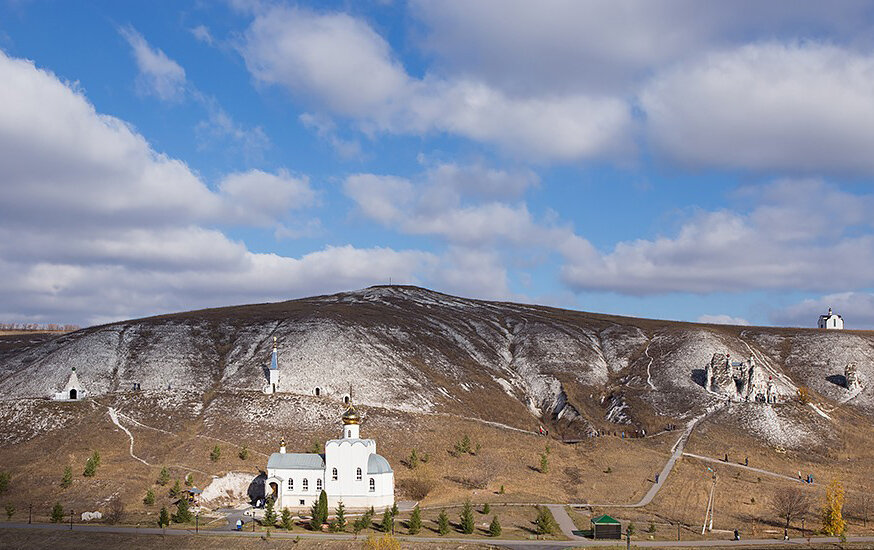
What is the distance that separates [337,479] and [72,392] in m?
53.1

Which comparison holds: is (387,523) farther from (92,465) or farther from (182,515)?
(92,465)

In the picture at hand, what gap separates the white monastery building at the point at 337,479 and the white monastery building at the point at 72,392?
46087mm

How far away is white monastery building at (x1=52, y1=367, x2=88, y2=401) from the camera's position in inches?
4291

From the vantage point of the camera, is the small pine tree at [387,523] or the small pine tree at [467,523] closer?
the small pine tree at [387,523]

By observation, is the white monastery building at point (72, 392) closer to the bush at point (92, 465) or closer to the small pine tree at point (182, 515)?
the bush at point (92, 465)

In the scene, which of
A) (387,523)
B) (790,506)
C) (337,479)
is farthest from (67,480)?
(790,506)

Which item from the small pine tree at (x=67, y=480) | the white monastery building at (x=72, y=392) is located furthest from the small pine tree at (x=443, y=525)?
the white monastery building at (x=72, y=392)

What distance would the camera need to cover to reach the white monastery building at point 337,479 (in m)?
77.8

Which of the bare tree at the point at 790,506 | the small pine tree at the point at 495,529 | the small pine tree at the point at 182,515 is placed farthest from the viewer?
the bare tree at the point at 790,506

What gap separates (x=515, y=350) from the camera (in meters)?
155

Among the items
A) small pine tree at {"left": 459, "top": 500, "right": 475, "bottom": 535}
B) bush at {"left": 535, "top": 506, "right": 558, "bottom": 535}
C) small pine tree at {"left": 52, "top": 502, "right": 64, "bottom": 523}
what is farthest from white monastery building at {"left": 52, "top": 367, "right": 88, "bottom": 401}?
bush at {"left": 535, "top": 506, "right": 558, "bottom": 535}

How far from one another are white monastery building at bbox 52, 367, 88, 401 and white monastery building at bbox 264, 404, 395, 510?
46.1 meters

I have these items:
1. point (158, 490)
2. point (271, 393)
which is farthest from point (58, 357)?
point (158, 490)

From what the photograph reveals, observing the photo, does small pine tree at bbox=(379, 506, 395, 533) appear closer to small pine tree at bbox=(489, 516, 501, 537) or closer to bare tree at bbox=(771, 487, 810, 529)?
small pine tree at bbox=(489, 516, 501, 537)
